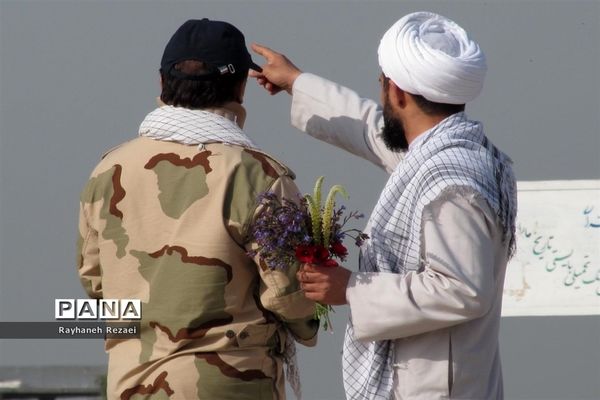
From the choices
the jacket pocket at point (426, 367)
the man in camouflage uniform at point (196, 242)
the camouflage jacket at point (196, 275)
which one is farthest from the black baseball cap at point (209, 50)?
the jacket pocket at point (426, 367)

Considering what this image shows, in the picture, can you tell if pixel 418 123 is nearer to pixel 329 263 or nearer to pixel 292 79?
pixel 329 263

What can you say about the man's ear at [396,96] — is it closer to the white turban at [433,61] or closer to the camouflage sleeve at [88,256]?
the white turban at [433,61]

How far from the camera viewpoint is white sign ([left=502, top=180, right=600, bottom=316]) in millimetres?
4645

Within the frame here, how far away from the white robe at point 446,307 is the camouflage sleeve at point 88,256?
699mm

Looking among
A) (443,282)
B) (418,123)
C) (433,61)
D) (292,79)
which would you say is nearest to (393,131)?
(418,123)

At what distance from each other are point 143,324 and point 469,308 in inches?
30.5

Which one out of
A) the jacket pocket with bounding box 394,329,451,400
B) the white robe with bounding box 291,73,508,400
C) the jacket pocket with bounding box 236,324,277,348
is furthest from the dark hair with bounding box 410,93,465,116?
the jacket pocket with bounding box 236,324,277,348

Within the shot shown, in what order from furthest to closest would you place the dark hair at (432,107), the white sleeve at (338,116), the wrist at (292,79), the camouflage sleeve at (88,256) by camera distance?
the wrist at (292,79) → the white sleeve at (338,116) → the camouflage sleeve at (88,256) → the dark hair at (432,107)

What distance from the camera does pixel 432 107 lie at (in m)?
2.90

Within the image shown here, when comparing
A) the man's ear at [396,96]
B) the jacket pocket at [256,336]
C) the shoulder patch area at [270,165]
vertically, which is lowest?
the jacket pocket at [256,336]

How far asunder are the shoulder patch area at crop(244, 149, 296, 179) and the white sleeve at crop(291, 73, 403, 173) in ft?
1.91

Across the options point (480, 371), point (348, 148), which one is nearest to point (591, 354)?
point (348, 148)

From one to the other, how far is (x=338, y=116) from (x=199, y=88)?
694mm

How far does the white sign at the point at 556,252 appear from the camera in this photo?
464 centimetres
